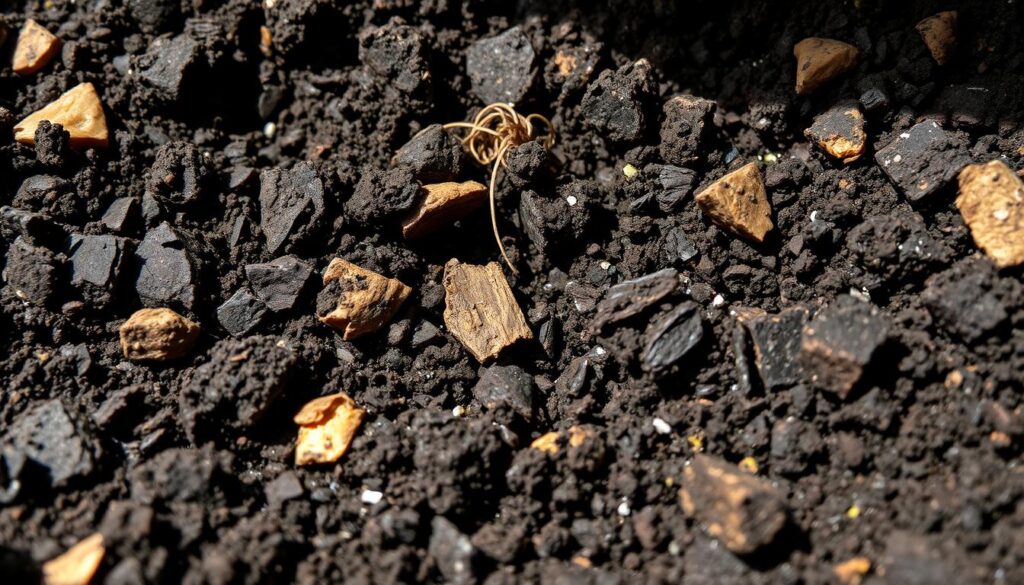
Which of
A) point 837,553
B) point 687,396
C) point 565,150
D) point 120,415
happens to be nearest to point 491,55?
point 565,150

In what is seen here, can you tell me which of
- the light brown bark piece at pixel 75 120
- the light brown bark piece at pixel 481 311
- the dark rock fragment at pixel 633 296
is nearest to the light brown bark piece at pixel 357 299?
the light brown bark piece at pixel 481 311

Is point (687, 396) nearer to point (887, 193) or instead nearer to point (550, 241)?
point (550, 241)

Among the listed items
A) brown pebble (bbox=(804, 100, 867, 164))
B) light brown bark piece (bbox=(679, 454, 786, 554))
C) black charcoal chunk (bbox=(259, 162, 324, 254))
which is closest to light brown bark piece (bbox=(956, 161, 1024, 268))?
brown pebble (bbox=(804, 100, 867, 164))

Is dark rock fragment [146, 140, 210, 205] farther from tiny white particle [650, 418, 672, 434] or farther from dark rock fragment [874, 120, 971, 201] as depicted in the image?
dark rock fragment [874, 120, 971, 201]

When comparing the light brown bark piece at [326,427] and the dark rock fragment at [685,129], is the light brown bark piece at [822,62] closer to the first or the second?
the dark rock fragment at [685,129]

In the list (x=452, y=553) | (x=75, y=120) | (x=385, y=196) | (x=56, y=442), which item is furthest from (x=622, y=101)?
(x=56, y=442)

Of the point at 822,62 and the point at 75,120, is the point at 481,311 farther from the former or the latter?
the point at 75,120
